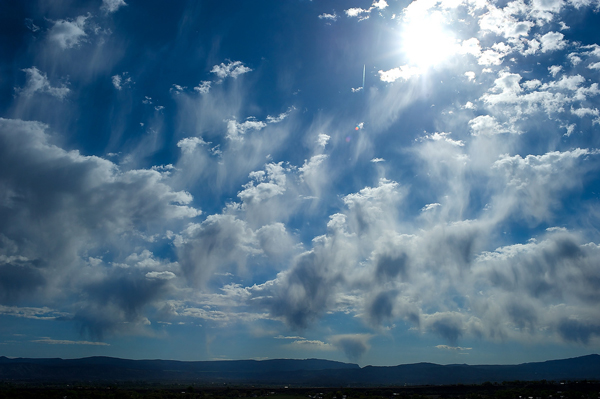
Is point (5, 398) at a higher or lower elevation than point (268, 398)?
higher

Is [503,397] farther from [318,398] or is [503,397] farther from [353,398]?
[318,398]

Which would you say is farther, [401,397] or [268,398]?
[268,398]

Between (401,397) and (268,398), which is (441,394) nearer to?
(401,397)

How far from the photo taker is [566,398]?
10538 centimetres

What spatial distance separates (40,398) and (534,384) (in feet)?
561

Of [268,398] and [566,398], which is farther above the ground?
[566,398]

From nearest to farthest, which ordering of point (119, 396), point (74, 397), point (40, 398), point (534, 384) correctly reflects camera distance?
point (40, 398)
point (74, 397)
point (119, 396)
point (534, 384)

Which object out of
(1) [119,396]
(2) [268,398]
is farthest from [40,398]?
(2) [268,398]

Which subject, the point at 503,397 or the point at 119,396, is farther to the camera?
the point at 119,396

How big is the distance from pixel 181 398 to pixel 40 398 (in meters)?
43.7

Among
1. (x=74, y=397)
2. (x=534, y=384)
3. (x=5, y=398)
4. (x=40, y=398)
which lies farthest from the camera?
(x=534, y=384)

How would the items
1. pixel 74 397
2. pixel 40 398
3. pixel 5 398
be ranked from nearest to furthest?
pixel 5 398, pixel 40 398, pixel 74 397

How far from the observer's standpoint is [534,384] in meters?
138

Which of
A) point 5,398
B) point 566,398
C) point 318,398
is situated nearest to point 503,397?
point 566,398
